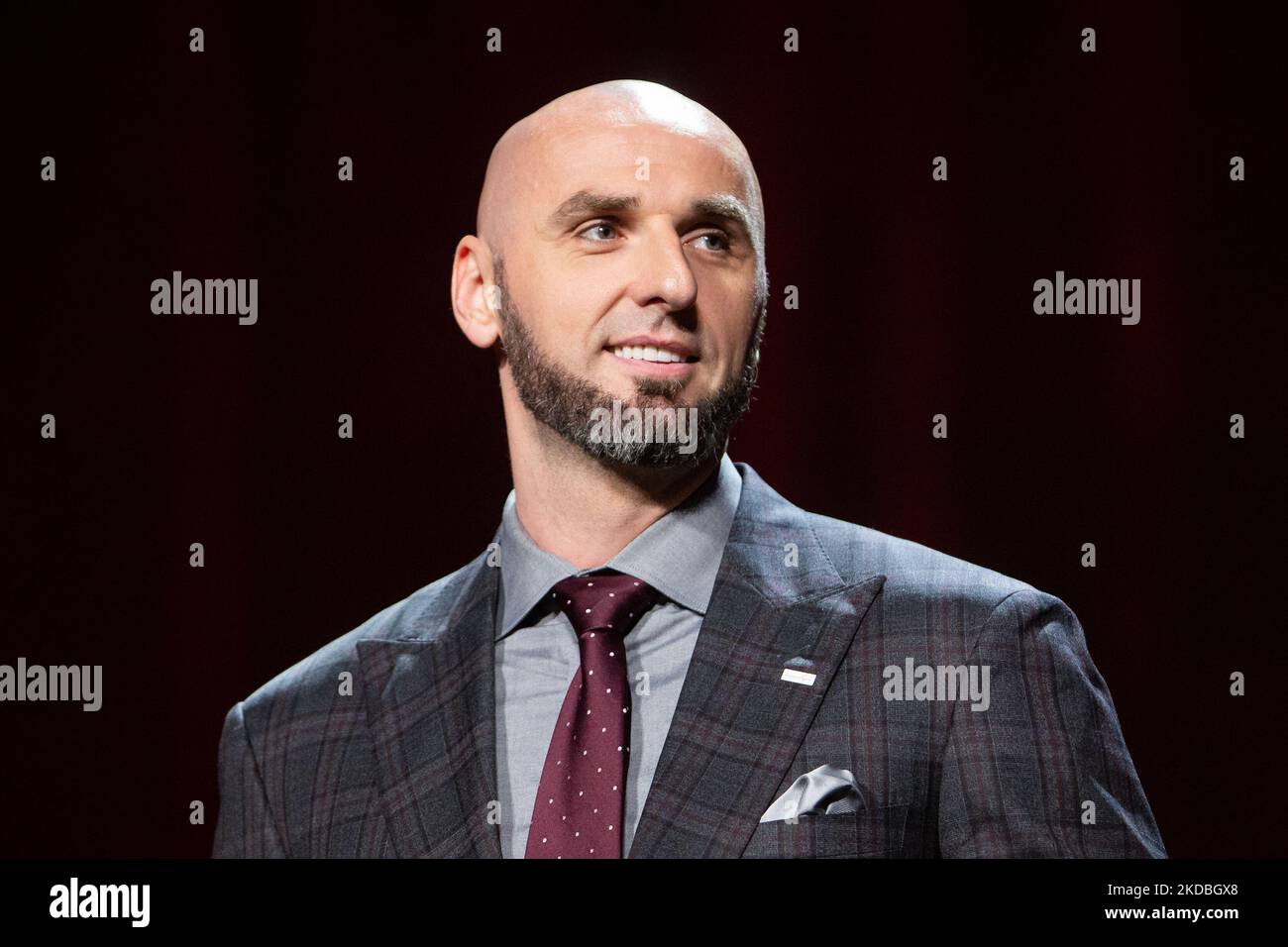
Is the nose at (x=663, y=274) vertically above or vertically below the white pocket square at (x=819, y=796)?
above

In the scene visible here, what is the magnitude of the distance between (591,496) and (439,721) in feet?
1.21

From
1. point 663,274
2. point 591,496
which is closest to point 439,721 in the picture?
point 591,496

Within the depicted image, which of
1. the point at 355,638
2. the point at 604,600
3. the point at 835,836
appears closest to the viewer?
the point at 835,836

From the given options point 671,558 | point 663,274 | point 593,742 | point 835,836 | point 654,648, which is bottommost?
point 835,836

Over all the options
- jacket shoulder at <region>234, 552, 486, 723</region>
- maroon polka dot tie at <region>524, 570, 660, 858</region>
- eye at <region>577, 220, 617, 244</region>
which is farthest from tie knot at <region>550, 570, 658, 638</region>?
eye at <region>577, 220, 617, 244</region>

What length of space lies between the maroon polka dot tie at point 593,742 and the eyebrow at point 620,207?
0.49 metres

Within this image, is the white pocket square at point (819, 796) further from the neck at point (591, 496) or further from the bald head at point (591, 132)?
the bald head at point (591, 132)

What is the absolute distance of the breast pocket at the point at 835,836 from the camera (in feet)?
6.21

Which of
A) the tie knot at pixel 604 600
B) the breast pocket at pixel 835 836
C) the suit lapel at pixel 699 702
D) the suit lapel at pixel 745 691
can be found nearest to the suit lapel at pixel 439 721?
the suit lapel at pixel 699 702

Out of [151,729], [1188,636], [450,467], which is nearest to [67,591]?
[151,729]

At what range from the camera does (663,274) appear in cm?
205

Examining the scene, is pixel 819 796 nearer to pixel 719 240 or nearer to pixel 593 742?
pixel 593 742

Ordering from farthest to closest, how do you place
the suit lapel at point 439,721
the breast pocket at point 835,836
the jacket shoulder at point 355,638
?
the jacket shoulder at point 355,638 → the suit lapel at point 439,721 → the breast pocket at point 835,836

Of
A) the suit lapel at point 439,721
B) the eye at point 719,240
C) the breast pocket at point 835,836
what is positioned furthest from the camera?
the eye at point 719,240
